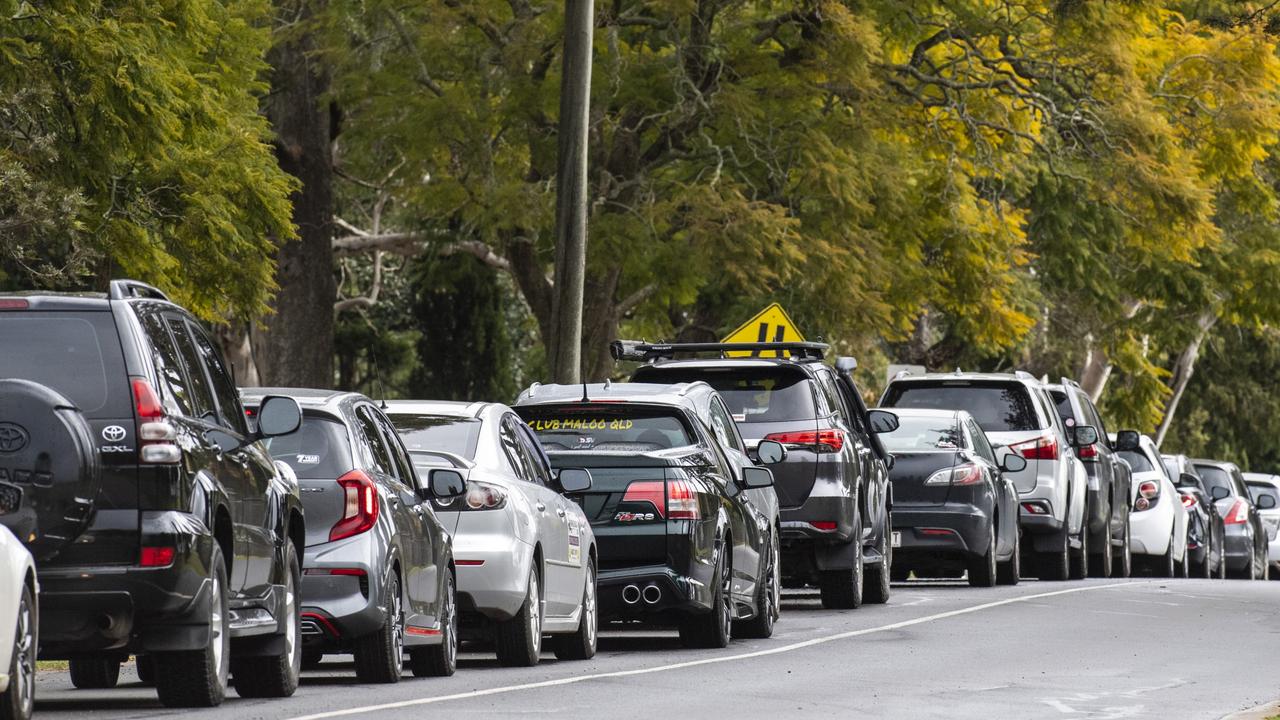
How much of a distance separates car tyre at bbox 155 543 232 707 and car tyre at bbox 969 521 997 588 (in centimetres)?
1336

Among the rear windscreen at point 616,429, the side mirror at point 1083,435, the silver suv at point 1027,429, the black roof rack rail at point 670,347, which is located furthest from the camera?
the side mirror at point 1083,435

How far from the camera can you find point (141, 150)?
17.8 m

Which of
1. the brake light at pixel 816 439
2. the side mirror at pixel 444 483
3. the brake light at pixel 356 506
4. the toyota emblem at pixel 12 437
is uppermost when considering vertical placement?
the brake light at pixel 816 439

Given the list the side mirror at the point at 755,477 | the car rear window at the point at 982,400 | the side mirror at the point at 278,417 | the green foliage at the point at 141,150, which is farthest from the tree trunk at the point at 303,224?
the side mirror at the point at 278,417

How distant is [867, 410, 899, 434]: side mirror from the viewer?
20125 mm

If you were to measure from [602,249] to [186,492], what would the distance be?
1851 cm

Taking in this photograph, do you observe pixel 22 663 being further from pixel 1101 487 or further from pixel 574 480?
pixel 1101 487

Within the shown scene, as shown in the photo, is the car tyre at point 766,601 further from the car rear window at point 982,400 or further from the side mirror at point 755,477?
the car rear window at point 982,400

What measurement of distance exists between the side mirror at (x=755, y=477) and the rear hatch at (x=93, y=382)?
6.97 metres

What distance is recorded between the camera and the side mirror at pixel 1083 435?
1021 inches

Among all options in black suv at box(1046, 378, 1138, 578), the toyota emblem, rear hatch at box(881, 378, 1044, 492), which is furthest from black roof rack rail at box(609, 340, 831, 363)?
the toyota emblem

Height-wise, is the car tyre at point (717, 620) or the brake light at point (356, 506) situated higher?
the brake light at point (356, 506)

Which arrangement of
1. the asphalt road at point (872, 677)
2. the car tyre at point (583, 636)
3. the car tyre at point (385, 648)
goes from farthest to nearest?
the car tyre at point (583, 636), the car tyre at point (385, 648), the asphalt road at point (872, 677)

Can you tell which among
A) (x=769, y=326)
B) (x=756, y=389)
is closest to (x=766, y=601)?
(x=756, y=389)
